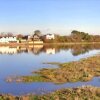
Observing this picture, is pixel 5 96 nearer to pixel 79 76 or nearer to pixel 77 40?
pixel 79 76

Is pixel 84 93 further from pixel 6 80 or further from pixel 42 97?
pixel 6 80

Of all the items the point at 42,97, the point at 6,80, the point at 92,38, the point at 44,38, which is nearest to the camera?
the point at 42,97

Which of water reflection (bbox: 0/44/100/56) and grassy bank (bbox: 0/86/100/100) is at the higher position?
grassy bank (bbox: 0/86/100/100)

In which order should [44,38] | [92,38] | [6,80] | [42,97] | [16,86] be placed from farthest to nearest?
[92,38] → [44,38] → [6,80] → [16,86] → [42,97]

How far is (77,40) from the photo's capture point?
440 ft

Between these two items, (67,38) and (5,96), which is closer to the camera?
(5,96)

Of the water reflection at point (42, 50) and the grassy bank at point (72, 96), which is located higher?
the grassy bank at point (72, 96)

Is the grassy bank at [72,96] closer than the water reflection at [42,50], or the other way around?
the grassy bank at [72,96]

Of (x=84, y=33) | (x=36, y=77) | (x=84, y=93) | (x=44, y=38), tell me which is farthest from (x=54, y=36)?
(x=84, y=93)

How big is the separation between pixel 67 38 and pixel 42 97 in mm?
119424

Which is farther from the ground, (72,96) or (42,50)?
(72,96)

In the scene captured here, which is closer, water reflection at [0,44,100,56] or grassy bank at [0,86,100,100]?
grassy bank at [0,86,100,100]

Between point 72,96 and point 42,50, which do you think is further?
point 42,50

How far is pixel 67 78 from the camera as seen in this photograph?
71.6 ft
